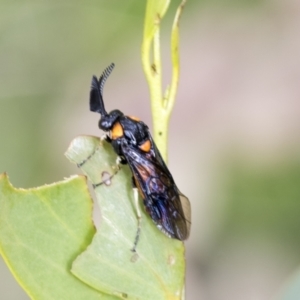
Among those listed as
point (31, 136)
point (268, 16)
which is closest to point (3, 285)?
point (31, 136)

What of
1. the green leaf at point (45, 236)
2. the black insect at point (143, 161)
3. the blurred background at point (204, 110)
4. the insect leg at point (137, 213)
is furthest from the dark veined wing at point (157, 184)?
the blurred background at point (204, 110)

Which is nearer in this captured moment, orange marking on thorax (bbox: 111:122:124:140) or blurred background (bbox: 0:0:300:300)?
orange marking on thorax (bbox: 111:122:124:140)

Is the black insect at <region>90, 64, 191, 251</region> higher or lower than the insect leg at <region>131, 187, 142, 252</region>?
higher

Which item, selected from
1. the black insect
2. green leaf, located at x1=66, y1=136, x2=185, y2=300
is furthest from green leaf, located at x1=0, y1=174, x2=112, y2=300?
the black insect

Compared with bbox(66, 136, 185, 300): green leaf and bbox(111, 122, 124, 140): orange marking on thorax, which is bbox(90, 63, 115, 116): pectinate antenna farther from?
bbox(66, 136, 185, 300): green leaf

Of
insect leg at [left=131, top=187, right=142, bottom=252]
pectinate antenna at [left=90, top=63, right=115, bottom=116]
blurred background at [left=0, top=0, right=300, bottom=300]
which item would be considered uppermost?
blurred background at [left=0, top=0, right=300, bottom=300]

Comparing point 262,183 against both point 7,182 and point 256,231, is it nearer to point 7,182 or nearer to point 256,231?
point 256,231
